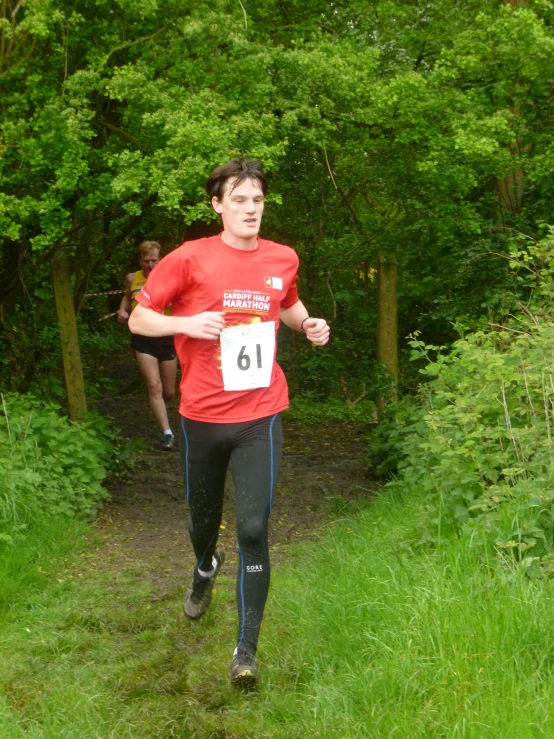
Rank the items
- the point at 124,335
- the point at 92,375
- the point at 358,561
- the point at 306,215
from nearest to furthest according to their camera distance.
→ the point at 358,561
the point at 306,215
the point at 92,375
the point at 124,335

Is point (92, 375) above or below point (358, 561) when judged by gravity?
below

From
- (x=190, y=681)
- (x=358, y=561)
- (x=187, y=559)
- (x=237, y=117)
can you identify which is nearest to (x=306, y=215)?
(x=237, y=117)

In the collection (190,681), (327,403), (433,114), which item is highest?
(433,114)

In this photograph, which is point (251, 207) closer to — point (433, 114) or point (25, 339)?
point (433, 114)

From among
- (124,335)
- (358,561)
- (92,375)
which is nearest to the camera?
(358,561)

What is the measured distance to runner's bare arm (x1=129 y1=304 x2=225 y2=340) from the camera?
4.03 meters

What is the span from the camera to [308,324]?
454 centimetres

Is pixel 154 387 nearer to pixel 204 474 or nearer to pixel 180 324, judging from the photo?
pixel 204 474

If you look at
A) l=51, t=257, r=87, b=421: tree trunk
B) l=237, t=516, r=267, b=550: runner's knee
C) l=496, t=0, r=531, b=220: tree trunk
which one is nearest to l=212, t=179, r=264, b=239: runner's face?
l=237, t=516, r=267, b=550: runner's knee

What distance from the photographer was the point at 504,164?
847 cm

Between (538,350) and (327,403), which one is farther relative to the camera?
(327,403)

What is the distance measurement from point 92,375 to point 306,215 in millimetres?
4648

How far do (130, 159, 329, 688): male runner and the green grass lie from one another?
369 mm

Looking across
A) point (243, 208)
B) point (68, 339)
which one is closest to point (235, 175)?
point (243, 208)
